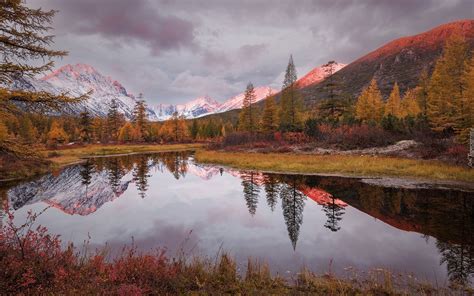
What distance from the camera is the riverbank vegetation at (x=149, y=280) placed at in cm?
623

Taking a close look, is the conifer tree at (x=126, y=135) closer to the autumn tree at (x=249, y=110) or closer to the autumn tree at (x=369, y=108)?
the autumn tree at (x=249, y=110)

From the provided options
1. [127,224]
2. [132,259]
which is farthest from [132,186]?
[132,259]

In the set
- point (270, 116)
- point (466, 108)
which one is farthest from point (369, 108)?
point (466, 108)

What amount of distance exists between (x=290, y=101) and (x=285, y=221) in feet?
169

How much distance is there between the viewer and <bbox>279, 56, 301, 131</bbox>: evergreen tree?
62.3m

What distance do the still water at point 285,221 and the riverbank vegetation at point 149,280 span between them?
863 millimetres

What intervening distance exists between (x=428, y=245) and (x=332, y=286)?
19.8 feet

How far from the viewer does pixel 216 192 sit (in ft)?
73.7

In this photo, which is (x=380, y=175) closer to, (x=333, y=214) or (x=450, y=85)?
(x=333, y=214)

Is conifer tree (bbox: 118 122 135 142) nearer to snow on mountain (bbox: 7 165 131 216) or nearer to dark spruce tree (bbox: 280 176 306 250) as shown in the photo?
snow on mountain (bbox: 7 165 131 216)

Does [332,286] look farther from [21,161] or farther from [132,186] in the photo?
[21,161]

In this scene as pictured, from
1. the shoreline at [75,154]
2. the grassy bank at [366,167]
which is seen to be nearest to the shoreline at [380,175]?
the grassy bank at [366,167]

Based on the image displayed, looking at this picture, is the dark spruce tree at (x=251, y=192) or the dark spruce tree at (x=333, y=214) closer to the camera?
the dark spruce tree at (x=333, y=214)

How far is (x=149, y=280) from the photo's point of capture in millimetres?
6863
